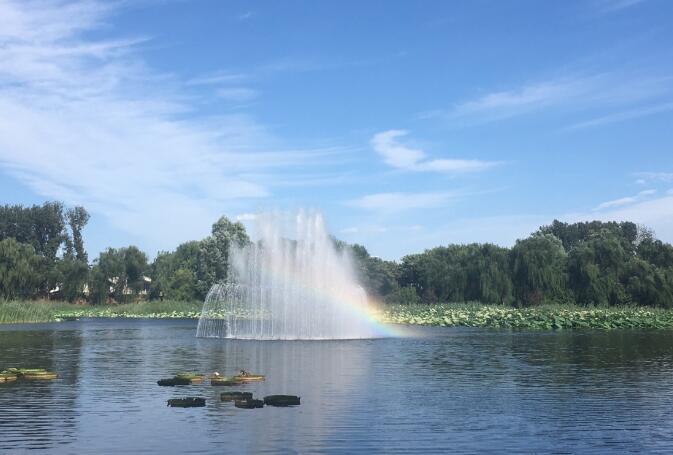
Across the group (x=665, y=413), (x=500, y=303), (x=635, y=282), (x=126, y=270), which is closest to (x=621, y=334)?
(x=635, y=282)

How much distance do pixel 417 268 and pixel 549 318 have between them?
6147cm

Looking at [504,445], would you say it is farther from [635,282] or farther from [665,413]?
[635,282]

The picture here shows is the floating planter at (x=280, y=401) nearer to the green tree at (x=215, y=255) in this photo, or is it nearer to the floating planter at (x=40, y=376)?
the floating planter at (x=40, y=376)

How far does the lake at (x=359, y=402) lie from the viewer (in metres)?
17.9

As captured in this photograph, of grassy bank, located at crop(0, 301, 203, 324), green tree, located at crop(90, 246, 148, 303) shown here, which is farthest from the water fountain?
green tree, located at crop(90, 246, 148, 303)

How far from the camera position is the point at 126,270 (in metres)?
127

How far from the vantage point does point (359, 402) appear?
23.6 meters

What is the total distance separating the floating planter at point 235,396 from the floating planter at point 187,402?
32.7 inches

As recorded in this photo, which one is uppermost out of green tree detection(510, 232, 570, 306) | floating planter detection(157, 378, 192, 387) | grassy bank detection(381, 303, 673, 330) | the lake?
green tree detection(510, 232, 570, 306)

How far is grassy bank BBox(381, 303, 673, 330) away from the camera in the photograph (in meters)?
65.2

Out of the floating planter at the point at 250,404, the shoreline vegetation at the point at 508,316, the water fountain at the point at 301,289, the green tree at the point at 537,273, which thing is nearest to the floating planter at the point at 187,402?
the floating planter at the point at 250,404

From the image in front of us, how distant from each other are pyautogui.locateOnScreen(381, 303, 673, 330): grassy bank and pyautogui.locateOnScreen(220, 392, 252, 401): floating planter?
47471 mm

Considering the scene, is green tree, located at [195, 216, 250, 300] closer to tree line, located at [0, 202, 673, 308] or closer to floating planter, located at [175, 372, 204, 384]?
tree line, located at [0, 202, 673, 308]

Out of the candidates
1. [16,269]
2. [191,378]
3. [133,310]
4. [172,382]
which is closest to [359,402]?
[191,378]
